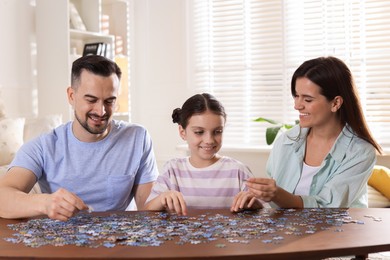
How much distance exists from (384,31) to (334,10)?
563mm

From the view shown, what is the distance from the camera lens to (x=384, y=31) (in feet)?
19.6

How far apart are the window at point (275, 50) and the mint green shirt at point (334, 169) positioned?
324cm

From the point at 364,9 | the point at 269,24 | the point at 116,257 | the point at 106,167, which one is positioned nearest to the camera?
the point at 116,257

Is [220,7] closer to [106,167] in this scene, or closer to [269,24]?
[269,24]

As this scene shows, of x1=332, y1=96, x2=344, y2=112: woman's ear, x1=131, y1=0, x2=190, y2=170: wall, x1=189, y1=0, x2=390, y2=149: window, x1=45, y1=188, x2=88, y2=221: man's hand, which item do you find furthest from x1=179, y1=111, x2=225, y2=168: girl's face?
x1=131, y1=0, x2=190, y2=170: wall

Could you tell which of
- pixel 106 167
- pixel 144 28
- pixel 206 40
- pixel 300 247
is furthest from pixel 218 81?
pixel 300 247

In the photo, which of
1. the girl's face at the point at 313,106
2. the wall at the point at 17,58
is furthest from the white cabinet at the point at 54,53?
the girl's face at the point at 313,106

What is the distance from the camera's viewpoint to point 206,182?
8.87ft

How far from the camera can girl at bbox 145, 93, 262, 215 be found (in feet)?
8.76

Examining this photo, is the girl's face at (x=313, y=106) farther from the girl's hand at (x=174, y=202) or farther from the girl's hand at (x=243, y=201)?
the girl's hand at (x=174, y=202)

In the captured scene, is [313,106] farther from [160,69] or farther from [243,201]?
[160,69]

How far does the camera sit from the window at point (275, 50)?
6031 mm

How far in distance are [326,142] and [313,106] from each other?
7.8 inches

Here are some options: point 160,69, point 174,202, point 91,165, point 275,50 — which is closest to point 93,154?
point 91,165
